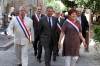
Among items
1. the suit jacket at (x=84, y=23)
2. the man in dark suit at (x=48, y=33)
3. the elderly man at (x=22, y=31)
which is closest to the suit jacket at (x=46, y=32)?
the man in dark suit at (x=48, y=33)

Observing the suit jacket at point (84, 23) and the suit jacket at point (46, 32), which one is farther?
the suit jacket at point (84, 23)

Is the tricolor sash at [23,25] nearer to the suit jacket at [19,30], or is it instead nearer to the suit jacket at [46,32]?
the suit jacket at [19,30]

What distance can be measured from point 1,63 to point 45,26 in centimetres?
205

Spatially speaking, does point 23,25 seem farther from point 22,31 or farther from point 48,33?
point 48,33

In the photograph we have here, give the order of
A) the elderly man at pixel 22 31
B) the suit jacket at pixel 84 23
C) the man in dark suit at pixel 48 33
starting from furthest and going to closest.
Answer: the suit jacket at pixel 84 23
the man in dark suit at pixel 48 33
the elderly man at pixel 22 31

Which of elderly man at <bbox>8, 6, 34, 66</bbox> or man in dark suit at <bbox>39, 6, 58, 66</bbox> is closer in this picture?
elderly man at <bbox>8, 6, 34, 66</bbox>

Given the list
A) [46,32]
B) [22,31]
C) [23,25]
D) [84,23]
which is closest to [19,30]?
[22,31]

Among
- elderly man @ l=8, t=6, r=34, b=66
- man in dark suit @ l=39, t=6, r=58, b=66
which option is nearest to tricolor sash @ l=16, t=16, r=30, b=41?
elderly man @ l=8, t=6, r=34, b=66

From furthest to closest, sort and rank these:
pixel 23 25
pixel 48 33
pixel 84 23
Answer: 1. pixel 84 23
2. pixel 48 33
3. pixel 23 25

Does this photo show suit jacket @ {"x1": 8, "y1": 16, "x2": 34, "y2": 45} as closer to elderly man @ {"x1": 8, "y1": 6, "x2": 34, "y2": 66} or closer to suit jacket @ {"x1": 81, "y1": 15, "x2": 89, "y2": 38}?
elderly man @ {"x1": 8, "y1": 6, "x2": 34, "y2": 66}

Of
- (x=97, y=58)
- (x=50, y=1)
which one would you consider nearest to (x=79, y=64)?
(x=97, y=58)

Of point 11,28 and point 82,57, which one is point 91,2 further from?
point 11,28

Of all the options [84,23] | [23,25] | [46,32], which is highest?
[23,25]

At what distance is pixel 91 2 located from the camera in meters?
29.3
